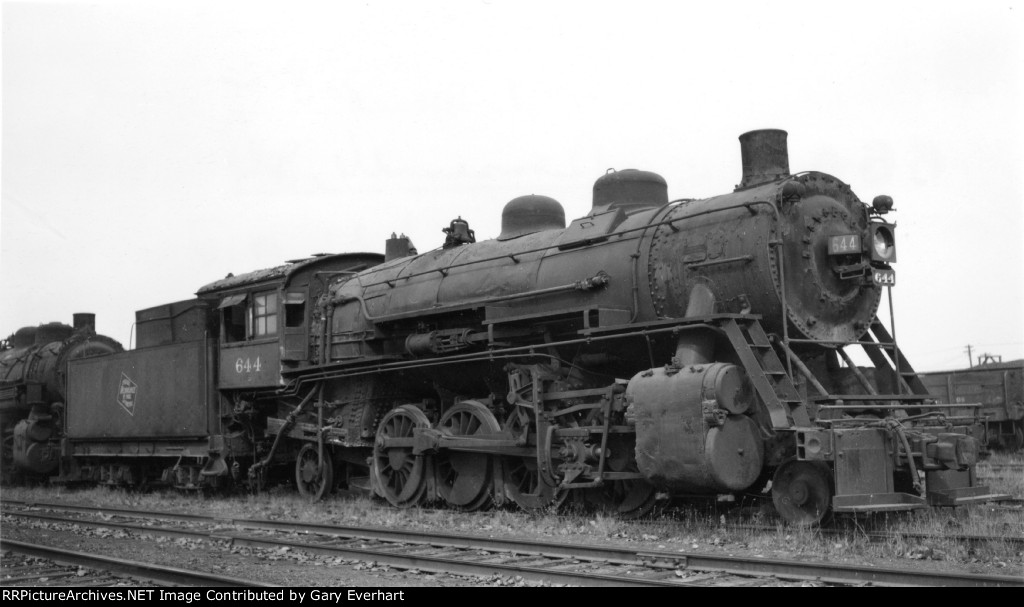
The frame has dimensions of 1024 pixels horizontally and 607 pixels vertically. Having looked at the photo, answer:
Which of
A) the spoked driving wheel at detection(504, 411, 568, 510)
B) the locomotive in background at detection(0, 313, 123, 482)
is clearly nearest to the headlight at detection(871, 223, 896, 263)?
the spoked driving wheel at detection(504, 411, 568, 510)

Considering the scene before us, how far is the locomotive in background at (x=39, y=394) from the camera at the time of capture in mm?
19719

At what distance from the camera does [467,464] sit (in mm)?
11695

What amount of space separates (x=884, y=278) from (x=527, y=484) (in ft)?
15.6

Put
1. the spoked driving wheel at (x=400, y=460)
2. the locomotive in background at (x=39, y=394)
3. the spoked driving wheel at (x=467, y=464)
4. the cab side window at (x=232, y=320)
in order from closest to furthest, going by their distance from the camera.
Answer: the spoked driving wheel at (x=467, y=464)
the spoked driving wheel at (x=400, y=460)
the cab side window at (x=232, y=320)
the locomotive in background at (x=39, y=394)

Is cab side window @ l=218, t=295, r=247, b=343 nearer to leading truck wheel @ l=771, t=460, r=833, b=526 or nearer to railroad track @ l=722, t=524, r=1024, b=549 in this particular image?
leading truck wheel @ l=771, t=460, r=833, b=526

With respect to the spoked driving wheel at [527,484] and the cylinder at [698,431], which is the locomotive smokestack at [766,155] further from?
the spoked driving wheel at [527,484]

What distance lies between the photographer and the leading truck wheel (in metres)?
8.28

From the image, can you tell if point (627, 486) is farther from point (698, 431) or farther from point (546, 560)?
point (546, 560)

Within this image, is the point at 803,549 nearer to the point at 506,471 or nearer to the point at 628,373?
the point at 628,373

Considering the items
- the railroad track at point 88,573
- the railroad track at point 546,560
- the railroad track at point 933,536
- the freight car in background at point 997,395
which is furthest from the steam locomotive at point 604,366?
the freight car in background at point 997,395

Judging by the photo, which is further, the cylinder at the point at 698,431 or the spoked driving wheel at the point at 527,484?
the spoked driving wheel at the point at 527,484

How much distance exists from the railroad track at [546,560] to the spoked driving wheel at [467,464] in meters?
1.82
